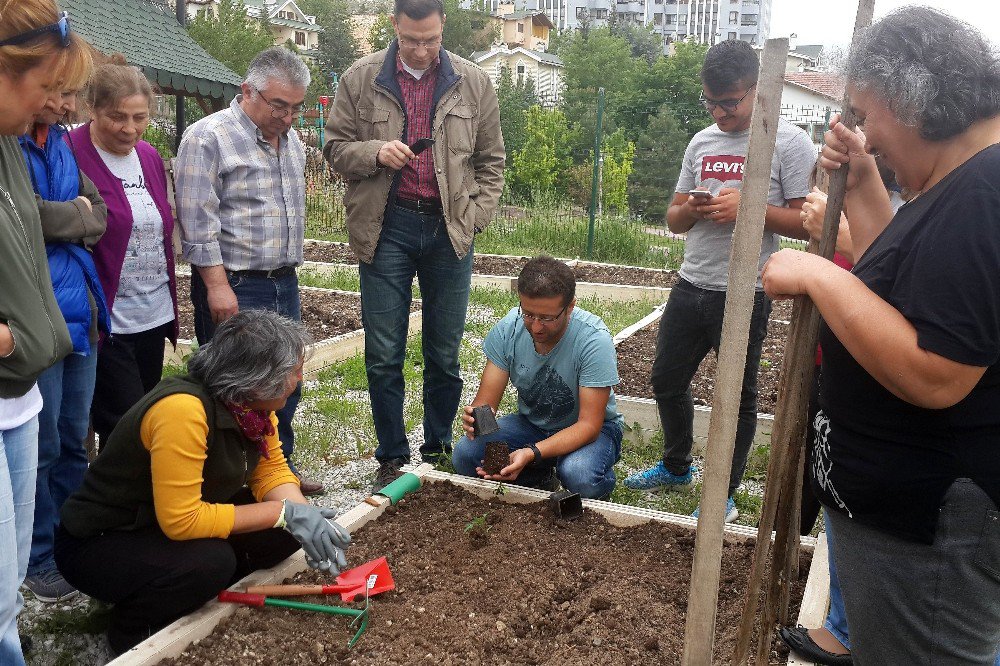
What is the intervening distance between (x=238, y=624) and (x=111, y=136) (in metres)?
1.86

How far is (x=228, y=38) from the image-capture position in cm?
2931

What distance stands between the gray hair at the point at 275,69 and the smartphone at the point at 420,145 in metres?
0.53

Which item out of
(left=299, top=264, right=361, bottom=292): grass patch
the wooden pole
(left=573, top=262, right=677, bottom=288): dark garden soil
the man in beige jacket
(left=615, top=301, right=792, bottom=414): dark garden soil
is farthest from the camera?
(left=573, top=262, right=677, bottom=288): dark garden soil

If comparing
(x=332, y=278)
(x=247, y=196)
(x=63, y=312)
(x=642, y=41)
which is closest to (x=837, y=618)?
(x=63, y=312)

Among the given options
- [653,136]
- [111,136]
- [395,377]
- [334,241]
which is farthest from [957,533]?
[653,136]

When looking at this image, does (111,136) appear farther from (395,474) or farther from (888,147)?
(888,147)

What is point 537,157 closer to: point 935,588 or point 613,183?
point 613,183

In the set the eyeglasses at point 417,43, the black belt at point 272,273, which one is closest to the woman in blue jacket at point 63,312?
the black belt at point 272,273

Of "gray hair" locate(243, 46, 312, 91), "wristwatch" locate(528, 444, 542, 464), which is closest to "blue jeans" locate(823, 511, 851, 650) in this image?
"wristwatch" locate(528, 444, 542, 464)

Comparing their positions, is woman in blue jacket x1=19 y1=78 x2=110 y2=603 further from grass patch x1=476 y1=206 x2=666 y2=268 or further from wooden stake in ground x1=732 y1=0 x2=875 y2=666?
grass patch x1=476 y1=206 x2=666 y2=268

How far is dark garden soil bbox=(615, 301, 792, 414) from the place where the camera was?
488 cm

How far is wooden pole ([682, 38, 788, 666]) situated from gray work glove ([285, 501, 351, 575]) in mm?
1267

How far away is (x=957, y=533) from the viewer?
1.41 meters

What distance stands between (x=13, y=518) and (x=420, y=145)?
7.34 feet
